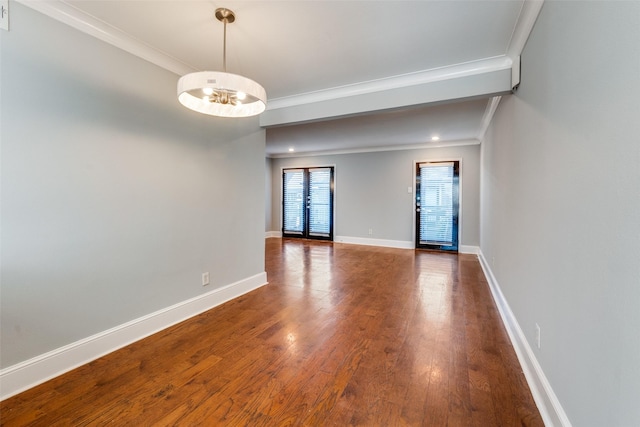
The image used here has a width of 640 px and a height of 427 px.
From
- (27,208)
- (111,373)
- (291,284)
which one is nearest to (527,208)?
(291,284)

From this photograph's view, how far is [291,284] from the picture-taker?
3766 mm

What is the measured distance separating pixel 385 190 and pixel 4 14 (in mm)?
6275

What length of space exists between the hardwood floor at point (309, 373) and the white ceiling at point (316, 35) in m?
2.17

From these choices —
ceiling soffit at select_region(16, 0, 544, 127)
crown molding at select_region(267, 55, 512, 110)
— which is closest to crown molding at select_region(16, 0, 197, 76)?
ceiling soffit at select_region(16, 0, 544, 127)

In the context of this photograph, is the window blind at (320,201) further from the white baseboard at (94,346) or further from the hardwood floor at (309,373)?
the white baseboard at (94,346)

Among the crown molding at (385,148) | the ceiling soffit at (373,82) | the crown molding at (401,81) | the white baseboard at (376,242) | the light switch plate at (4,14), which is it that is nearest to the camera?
the light switch plate at (4,14)

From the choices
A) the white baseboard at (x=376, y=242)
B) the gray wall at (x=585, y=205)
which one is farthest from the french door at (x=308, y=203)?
the gray wall at (x=585, y=205)

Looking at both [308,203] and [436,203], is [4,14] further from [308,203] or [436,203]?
[436,203]

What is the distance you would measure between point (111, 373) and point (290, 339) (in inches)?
49.1

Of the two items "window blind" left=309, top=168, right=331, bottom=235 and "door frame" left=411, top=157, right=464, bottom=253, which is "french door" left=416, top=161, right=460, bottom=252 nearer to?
"door frame" left=411, top=157, right=464, bottom=253

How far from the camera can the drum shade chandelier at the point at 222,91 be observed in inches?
61.3

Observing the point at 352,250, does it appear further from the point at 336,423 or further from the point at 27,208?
the point at 27,208

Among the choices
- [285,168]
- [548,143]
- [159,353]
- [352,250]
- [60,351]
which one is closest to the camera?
[548,143]

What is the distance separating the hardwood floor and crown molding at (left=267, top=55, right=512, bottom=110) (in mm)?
2332
